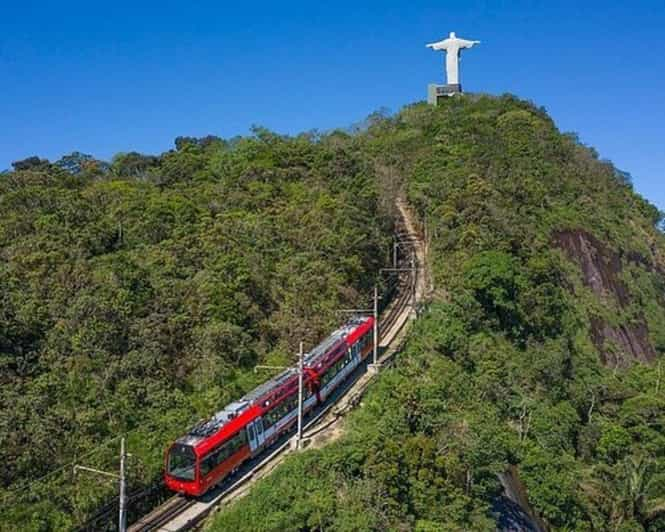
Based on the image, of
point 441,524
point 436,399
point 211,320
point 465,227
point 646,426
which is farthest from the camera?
point 465,227

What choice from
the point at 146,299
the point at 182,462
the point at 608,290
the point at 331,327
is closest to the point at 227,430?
the point at 182,462

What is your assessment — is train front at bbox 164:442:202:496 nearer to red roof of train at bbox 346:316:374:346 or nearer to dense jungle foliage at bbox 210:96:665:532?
dense jungle foliage at bbox 210:96:665:532

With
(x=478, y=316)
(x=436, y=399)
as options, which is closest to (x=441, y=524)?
(x=436, y=399)

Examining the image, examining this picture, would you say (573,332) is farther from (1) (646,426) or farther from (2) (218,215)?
(2) (218,215)

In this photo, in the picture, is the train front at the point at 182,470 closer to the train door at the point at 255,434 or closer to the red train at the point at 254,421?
the red train at the point at 254,421

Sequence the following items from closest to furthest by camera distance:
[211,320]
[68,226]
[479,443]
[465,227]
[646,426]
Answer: [479,443] < [211,320] < [68,226] < [646,426] < [465,227]

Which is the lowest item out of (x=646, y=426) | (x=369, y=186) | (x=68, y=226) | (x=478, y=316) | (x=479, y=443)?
(x=646, y=426)

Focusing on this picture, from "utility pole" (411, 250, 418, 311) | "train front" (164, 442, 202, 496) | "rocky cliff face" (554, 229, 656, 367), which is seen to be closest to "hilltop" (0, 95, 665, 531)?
"rocky cliff face" (554, 229, 656, 367)
